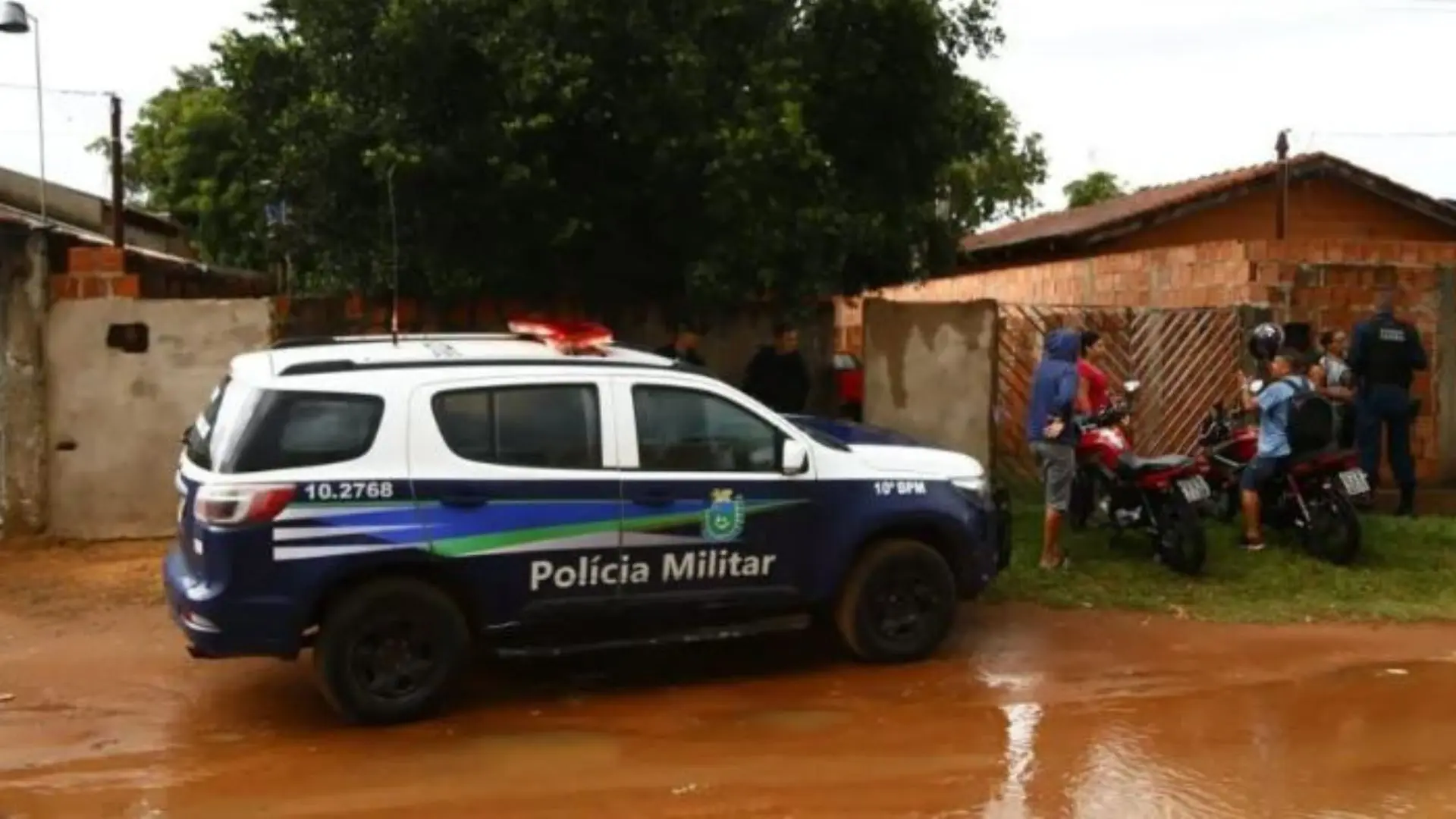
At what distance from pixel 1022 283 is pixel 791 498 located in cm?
1184

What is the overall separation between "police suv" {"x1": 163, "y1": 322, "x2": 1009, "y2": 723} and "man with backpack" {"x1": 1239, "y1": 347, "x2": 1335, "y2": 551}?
323 centimetres

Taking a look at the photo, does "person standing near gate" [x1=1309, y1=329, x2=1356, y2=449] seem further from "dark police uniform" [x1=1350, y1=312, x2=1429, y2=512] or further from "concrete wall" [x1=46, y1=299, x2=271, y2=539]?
"concrete wall" [x1=46, y1=299, x2=271, y2=539]

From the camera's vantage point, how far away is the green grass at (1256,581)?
9.30 metres

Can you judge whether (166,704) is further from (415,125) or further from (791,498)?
(415,125)

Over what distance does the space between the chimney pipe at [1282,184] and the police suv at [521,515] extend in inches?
567

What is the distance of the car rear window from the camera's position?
A: 21.4ft

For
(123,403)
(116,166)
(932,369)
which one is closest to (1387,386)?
(932,369)

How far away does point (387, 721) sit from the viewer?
680cm

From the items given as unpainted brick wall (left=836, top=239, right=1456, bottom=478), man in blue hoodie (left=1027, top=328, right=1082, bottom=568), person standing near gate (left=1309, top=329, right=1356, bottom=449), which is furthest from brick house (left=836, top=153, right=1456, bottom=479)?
man in blue hoodie (left=1027, top=328, right=1082, bottom=568)

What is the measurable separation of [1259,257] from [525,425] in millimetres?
8487

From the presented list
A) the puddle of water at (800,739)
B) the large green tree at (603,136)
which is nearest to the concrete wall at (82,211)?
the large green tree at (603,136)

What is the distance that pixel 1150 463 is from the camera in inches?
392

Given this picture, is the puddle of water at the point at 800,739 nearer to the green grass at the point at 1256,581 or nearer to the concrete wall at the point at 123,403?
the green grass at the point at 1256,581

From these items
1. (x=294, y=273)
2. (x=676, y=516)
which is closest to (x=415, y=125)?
(x=294, y=273)
